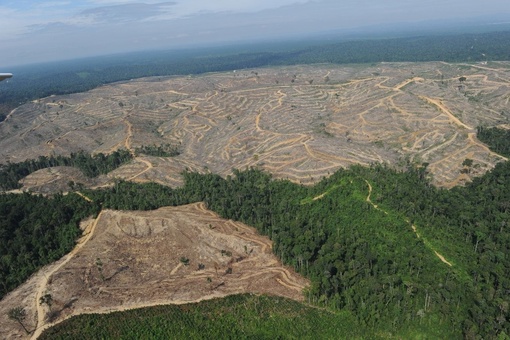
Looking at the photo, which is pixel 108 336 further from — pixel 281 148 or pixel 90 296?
pixel 281 148

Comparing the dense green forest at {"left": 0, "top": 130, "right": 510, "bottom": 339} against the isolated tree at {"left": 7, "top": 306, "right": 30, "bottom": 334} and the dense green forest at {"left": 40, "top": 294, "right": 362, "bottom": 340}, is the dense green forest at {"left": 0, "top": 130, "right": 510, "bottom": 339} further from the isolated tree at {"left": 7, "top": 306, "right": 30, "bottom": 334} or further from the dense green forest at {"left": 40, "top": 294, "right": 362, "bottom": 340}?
the isolated tree at {"left": 7, "top": 306, "right": 30, "bottom": 334}

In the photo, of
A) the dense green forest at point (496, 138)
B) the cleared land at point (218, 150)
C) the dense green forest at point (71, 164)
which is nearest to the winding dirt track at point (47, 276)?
the cleared land at point (218, 150)

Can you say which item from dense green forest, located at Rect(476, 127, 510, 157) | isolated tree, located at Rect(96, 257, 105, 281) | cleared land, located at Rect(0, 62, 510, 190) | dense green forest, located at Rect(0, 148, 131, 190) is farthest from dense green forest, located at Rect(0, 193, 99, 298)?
dense green forest, located at Rect(476, 127, 510, 157)

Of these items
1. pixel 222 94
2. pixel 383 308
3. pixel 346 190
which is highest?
pixel 222 94

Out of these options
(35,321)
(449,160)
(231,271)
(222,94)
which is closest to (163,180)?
(231,271)

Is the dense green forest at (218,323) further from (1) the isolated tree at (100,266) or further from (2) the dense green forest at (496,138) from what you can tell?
(2) the dense green forest at (496,138)
